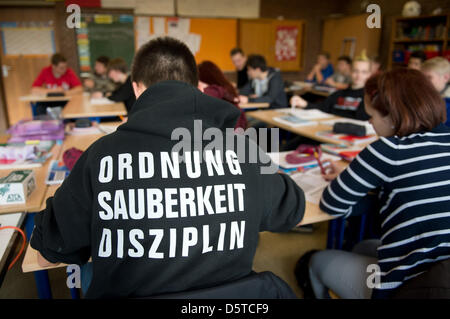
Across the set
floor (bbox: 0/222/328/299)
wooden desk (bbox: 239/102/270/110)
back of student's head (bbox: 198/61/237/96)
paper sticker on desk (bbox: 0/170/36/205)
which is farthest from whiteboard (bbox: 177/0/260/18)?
paper sticker on desk (bbox: 0/170/36/205)

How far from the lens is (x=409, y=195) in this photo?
1093 millimetres

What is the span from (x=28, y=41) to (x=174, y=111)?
19.4 feet

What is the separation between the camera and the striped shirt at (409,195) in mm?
1040

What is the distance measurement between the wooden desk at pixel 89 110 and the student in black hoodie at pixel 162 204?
8.02 feet

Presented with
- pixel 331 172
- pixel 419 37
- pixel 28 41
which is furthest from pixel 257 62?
pixel 28 41

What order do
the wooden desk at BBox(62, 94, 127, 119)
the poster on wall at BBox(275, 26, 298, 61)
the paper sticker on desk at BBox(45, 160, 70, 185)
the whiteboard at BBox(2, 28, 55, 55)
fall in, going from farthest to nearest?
1. the poster on wall at BBox(275, 26, 298, 61)
2. the whiteboard at BBox(2, 28, 55, 55)
3. the wooden desk at BBox(62, 94, 127, 119)
4. the paper sticker on desk at BBox(45, 160, 70, 185)

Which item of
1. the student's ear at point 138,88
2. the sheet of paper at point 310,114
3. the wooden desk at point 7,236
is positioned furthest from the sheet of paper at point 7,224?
the sheet of paper at point 310,114

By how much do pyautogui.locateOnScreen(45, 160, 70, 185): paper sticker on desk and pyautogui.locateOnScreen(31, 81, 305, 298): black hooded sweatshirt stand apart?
2.53 feet

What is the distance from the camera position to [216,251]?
77cm

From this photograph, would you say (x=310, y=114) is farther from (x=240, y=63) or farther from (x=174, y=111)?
(x=174, y=111)

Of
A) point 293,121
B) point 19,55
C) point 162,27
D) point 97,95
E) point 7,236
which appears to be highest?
point 162,27

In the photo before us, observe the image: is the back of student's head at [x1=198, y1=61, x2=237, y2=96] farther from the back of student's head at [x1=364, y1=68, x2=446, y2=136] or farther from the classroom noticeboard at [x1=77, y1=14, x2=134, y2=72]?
the classroom noticeboard at [x1=77, y1=14, x2=134, y2=72]

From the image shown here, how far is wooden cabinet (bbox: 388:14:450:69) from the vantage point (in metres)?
5.21

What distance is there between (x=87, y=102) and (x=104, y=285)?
3.39 metres
